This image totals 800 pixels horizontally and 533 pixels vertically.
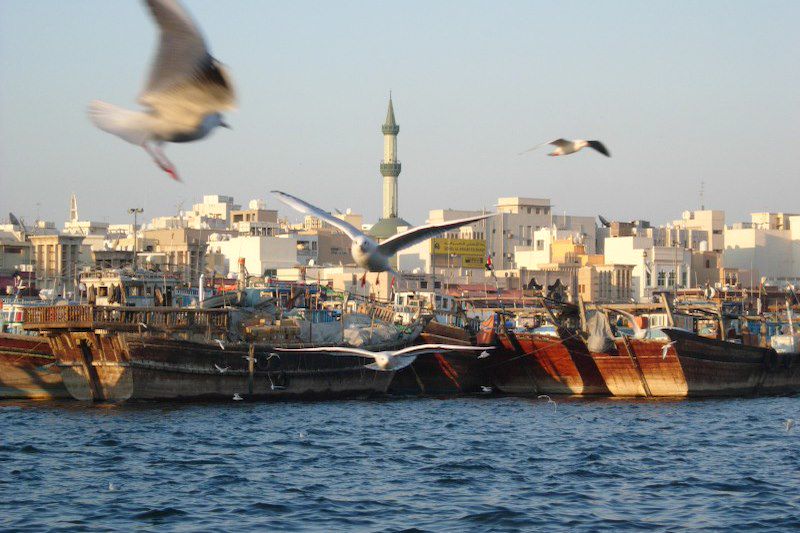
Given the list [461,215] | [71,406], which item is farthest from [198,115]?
[461,215]

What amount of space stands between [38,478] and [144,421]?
1164 centimetres

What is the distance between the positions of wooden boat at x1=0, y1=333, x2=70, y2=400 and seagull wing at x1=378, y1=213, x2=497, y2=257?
108 feet

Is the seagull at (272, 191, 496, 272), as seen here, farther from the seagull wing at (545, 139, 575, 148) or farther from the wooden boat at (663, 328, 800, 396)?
the wooden boat at (663, 328, 800, 396)

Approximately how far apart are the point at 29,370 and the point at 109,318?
4.86 meters

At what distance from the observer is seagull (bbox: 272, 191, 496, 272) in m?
16.8

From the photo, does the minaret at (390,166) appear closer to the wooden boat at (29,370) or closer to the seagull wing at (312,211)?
the wooden boat at (29,370)

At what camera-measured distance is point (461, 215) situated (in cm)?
13038

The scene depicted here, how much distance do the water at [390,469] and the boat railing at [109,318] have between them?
2918mm

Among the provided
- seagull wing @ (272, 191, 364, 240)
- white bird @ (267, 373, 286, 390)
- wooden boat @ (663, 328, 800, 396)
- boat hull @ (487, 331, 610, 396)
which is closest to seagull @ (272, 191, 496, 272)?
seagull wing @ (272, 191, 364, 240)

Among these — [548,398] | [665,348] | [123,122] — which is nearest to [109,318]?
[548,398]

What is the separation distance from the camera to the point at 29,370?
162 feet

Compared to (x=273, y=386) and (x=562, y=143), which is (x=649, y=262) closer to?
(x=273, y=386)

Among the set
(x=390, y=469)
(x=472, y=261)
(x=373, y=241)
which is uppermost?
(x=472, y=261)

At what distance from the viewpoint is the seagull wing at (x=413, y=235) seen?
17400mm
